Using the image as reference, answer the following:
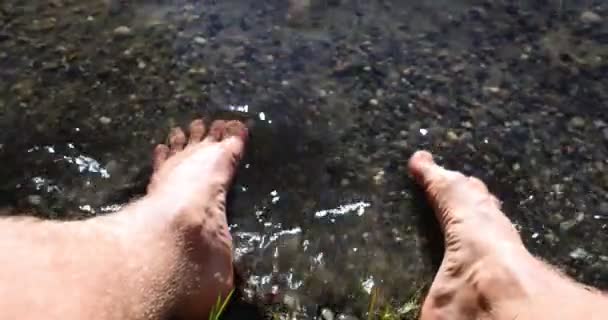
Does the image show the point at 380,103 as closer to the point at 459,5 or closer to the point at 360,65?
the point at 360,65

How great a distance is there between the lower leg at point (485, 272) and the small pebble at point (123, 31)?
4.08 feet

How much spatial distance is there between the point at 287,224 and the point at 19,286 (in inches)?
36.1

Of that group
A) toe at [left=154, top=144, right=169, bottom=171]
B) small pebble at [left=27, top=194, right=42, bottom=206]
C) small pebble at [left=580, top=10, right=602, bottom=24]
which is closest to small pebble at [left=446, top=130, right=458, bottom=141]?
small pebble at [left=580, top=10, right=602, bottom=24]

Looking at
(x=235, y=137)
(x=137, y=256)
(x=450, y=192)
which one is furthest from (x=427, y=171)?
(x=137, y=256)

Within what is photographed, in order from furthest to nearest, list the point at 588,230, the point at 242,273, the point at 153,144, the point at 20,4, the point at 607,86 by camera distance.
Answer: the point at 20,4, the point at 607,86, the point at 153,144, the point at 588,230, the point at 242,273

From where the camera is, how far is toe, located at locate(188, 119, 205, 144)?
2.47 m

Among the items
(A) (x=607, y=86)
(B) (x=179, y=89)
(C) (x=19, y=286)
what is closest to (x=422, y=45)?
(A) (x=607, y=86)

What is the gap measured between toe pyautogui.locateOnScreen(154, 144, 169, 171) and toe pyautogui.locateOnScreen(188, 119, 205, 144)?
86 mm

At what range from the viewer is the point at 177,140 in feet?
8.07

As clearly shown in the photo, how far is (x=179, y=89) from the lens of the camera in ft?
8.68

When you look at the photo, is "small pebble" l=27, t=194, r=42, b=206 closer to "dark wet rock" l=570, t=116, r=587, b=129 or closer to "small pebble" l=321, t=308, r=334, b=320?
"small pebble" l=321, t=308, r=334, b=320

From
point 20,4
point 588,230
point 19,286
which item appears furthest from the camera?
point 20,4

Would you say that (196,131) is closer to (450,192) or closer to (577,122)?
(450,192)

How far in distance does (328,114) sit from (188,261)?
0.88 metres
